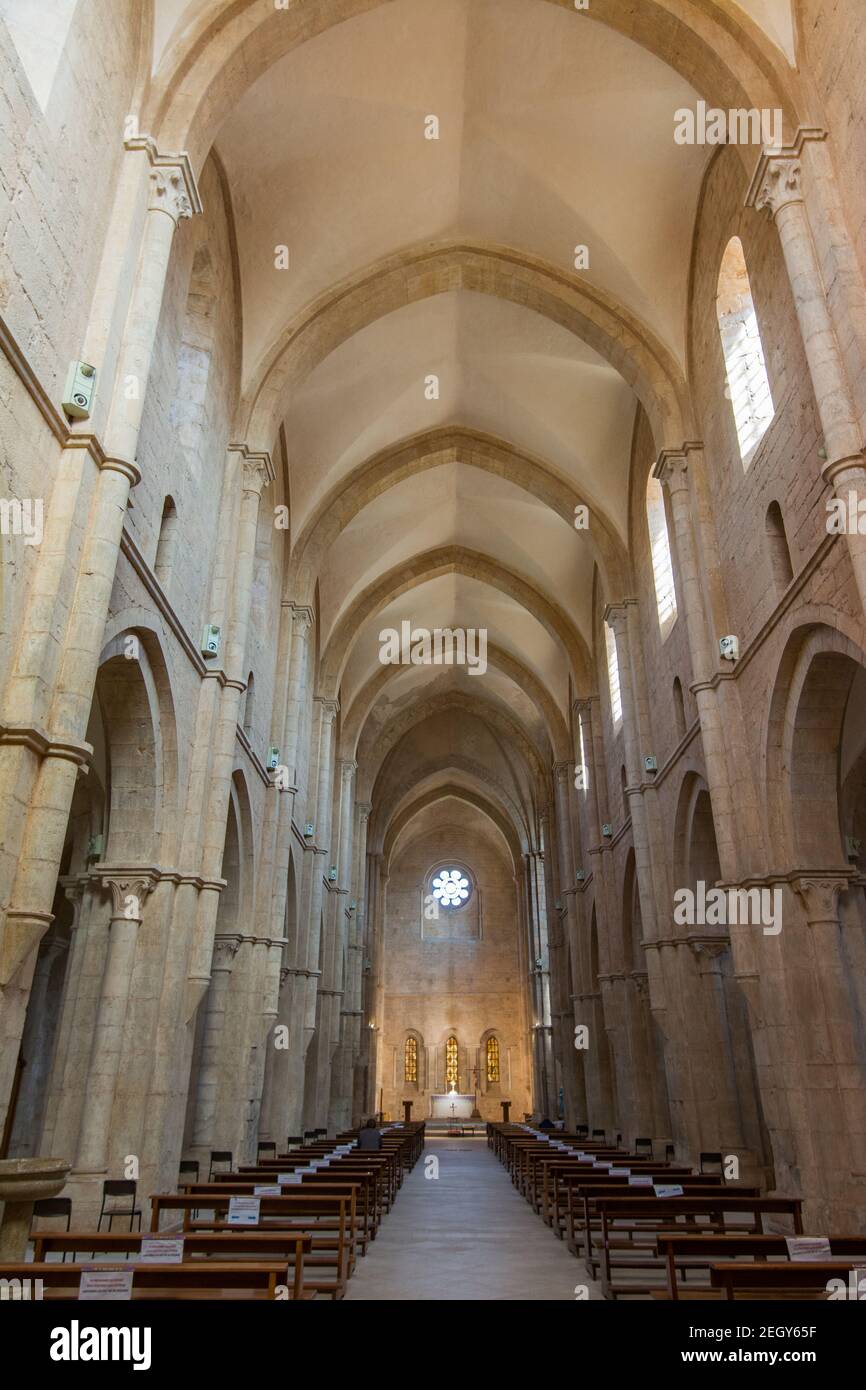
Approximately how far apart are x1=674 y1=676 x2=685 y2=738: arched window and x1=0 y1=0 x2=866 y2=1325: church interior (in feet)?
0.27

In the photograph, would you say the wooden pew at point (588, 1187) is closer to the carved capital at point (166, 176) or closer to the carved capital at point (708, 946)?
the carved capital at point (708, 946)

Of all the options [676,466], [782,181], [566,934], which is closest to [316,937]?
Answer: [566,934]

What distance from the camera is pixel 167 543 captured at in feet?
39.7

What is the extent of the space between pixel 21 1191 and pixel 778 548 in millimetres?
10347

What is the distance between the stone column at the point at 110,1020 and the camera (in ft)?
32.9

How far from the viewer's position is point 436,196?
15.9 meters

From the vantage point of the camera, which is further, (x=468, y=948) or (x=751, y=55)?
(x=468, y=948)

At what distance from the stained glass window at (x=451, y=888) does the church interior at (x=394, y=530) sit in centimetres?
2309

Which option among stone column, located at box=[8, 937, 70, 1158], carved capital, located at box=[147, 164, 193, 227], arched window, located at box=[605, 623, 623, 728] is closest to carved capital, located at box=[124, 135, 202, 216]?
carved capital, located at box=[147, 164, 193, 227]

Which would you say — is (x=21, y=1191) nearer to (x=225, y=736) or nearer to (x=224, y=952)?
(x=225, y=736)
